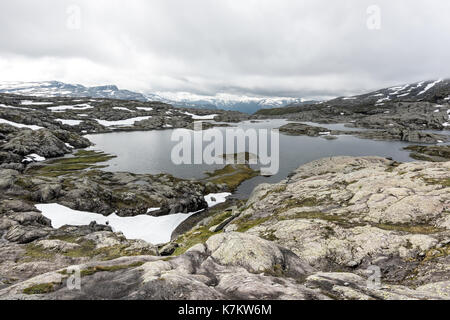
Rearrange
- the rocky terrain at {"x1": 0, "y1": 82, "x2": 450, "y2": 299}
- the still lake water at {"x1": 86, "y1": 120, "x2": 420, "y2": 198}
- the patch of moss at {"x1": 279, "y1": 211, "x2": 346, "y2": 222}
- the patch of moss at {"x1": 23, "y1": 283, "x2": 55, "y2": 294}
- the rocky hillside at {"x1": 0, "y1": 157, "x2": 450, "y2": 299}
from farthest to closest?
the still lake water at {"x1": 86, "y1": 120, "x2": 420, "y2": 198}, the patch of moss at {"x1": 279, "y1": 211, "x2": 346, "y2": 222}, the rocky terrain at {"x1": 0, "y1": 82, "x2": 450, "y2": 299}, the rocky hillside at {"x1": 0, "y1": 157, "x2": 450, "y2": 299}, the patch of moss at {"x1": 23, "y1": 283, "x2": 55, "y2": 294}

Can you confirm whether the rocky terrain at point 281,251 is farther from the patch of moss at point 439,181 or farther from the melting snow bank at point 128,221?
the melting snow bank at point 128,221

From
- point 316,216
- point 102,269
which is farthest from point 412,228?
point 102,269

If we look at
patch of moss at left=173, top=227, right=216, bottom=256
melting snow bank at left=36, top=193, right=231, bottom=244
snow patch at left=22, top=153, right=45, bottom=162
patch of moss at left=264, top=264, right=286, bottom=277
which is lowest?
melting snow bank at left=36, top=193, right=231, bottom=244

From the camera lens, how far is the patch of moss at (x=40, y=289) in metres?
12.1

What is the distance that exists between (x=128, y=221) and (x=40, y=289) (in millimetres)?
51992

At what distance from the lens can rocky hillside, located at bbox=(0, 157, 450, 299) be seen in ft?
40.1

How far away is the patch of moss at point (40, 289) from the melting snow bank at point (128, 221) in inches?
1619

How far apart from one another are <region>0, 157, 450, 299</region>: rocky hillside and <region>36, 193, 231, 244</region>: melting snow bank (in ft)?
43.6

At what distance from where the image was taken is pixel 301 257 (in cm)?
2066

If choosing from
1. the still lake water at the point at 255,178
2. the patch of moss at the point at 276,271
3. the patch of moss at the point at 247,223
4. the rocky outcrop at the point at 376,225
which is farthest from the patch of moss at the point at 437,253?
the still lake water at the point at 255,178

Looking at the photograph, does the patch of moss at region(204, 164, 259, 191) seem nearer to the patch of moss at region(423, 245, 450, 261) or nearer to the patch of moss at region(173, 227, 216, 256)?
the patch of moss at region(173, 227, 216, 256)

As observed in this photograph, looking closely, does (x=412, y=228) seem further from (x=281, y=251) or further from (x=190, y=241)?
(x=190, y=241)

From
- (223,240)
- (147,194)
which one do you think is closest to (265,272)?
(223,240)

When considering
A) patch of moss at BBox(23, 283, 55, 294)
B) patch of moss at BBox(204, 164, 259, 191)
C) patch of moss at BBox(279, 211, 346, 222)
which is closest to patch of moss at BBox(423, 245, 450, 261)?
patch of moss at BBox(279, 211, 346, 222)
